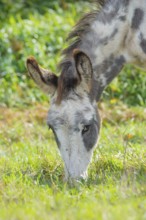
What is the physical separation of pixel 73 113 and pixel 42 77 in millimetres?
532

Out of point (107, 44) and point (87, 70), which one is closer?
point (87, 70)

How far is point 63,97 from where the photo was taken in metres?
6.38

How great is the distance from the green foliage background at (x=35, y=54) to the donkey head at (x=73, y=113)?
153 inches

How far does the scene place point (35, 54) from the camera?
12.1 meters

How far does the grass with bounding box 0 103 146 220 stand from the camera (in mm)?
4820

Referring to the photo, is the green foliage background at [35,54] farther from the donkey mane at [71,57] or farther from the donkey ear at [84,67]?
the donkey ear at [84,67]

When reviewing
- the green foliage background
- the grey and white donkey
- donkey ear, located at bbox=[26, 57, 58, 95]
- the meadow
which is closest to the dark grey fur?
the grey and white donkey

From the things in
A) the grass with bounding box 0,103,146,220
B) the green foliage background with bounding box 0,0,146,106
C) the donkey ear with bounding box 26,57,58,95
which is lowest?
the green foliage background with bounding box 0,0,146,106

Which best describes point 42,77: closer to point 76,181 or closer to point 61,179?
point 61,179

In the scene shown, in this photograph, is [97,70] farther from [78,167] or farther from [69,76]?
[78,167]

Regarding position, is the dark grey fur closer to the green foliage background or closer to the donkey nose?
the donkey nose

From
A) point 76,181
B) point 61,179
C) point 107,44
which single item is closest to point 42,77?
point 107,44

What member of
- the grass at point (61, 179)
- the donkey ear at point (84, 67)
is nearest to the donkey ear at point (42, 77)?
the donkey ear at point (84, 67)

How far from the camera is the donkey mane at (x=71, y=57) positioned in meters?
6.38
